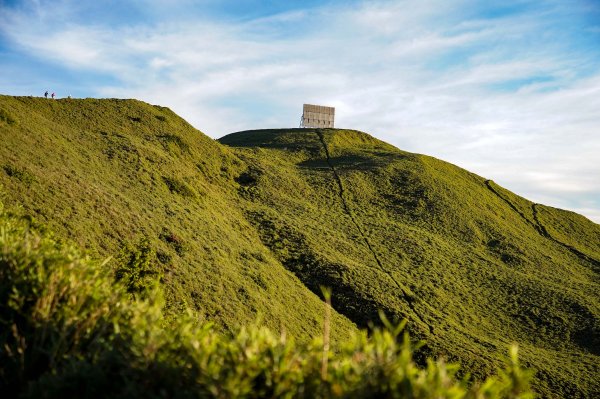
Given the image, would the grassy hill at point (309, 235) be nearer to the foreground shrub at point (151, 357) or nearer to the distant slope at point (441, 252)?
the distant slope at point (441, 252)

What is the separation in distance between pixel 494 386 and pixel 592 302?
6415 cm

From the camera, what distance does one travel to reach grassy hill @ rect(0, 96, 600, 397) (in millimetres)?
33531

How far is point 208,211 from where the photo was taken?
51.0 meters

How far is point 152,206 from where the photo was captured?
140ft

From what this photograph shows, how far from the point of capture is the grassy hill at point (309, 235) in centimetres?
3353

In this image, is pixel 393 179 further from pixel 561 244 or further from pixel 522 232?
pixel 561 244

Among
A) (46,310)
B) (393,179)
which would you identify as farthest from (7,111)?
(393,179)

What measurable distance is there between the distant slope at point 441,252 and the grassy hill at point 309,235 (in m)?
0.26

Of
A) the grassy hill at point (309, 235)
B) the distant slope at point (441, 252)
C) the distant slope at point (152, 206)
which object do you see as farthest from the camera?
the distant slope at point (441, 252)


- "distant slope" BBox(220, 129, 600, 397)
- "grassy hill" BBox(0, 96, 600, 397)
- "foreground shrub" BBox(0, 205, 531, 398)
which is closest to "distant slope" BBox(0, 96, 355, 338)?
"grassy hill" BBox(0, 96, 600, 397)

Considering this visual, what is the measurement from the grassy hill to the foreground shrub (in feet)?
31.3

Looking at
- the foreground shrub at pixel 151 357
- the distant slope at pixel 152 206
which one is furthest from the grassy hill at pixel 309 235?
the foreground shrub at pixel 151 357

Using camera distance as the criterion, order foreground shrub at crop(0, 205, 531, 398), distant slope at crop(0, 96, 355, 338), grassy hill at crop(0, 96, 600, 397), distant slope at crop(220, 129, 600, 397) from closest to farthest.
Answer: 1. foreground shrub at crop(0, 205, 531, 398)
2. distant slope at crop(0, 96, 355, 338)
3. grassy hill at crop(0, 96, 600, 397)
4. distant slope at crop(220, 129, 600, 397)

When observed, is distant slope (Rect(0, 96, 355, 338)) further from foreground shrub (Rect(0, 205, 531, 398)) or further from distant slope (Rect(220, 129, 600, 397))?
foreground shrub (Rect(0, 205, 531, 398))
